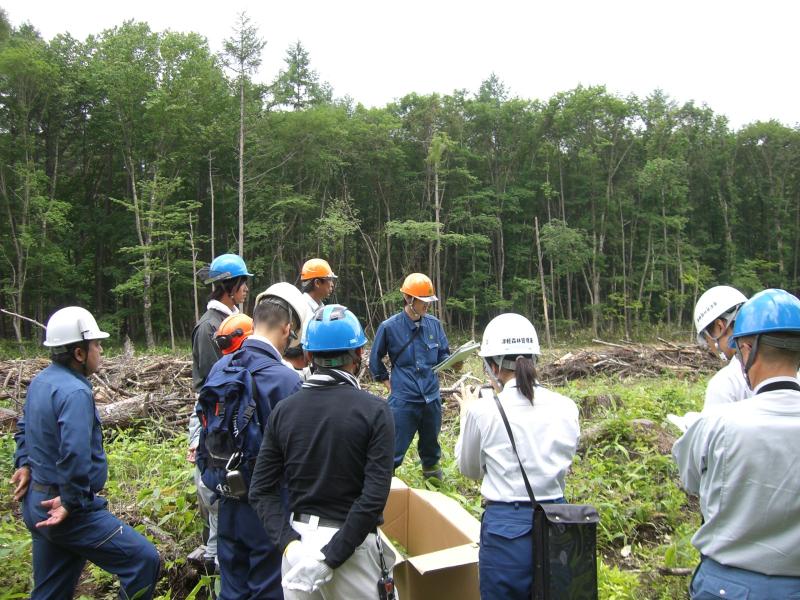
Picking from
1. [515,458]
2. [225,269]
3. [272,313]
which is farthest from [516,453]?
[225,269]

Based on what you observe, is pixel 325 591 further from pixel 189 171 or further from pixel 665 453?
pixel 189 171

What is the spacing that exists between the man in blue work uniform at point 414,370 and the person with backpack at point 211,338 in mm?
1685

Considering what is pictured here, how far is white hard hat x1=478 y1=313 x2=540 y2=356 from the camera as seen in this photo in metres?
2.59

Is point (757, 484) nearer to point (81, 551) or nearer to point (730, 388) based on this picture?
point (730, 388)

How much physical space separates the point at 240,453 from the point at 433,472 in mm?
3216

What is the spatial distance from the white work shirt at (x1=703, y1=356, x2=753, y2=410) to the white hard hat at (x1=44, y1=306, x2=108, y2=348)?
3.35 meters

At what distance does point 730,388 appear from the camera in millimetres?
2680

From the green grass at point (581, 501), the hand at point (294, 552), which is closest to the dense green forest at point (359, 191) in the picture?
the green grass at point (581, 501)

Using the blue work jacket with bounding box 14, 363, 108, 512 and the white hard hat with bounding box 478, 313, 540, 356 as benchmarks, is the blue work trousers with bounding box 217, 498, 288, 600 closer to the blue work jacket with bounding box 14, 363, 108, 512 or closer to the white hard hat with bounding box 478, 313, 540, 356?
the blue work jacket with bounding box 14, 363, 108, 512

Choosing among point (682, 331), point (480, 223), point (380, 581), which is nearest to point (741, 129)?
point (682, 331)

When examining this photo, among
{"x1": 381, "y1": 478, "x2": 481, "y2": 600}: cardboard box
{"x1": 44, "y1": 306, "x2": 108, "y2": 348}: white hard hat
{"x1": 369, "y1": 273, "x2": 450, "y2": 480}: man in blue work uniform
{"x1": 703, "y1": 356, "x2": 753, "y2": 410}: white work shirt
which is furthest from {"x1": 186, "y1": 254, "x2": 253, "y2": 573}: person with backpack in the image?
{"x1": 703, "y1": 356, "x2": 753, "y2": 410}: white work shirt

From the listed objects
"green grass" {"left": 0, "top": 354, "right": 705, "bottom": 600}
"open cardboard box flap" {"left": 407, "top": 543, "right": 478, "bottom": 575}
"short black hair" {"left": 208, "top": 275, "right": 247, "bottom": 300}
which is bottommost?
"green grass" {"left": 0, "top": 354, "right": 705, "bottom": 600}

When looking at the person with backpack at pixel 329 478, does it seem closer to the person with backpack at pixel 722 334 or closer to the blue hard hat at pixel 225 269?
the person with backpack at pixel 722 334

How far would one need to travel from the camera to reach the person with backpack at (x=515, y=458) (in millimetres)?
2357
